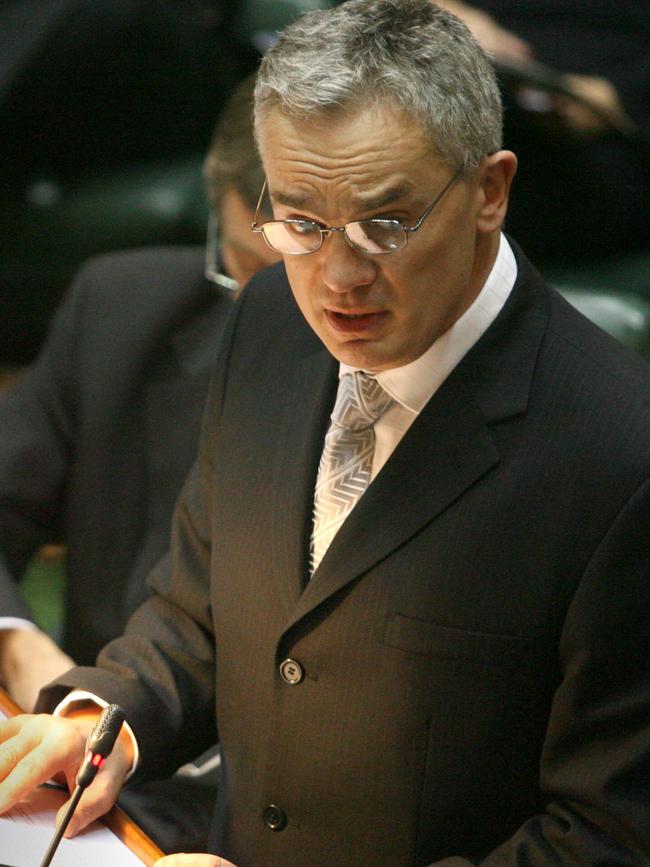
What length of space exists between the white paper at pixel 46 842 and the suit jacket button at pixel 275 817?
0.61ft

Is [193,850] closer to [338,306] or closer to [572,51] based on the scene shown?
[338,306]

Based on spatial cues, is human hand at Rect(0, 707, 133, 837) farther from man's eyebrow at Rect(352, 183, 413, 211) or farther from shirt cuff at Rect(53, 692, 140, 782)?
man's eyebrow at Rect(352, 183, 413, 211)

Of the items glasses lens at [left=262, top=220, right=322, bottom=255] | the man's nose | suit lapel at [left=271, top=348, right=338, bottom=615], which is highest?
glasses lens at [left=262, top=220, right=322, bottom=255]

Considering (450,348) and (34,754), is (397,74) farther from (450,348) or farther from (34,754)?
(34,754)

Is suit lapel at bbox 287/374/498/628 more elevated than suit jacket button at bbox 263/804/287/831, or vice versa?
suit lapel at bbox 287/374/498/628

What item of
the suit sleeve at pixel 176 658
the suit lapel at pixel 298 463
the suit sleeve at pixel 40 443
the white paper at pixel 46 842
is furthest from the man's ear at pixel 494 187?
Result: the suit sleeve at pixel 40 443

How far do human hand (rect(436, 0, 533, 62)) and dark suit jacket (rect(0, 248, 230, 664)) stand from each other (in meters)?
1.12

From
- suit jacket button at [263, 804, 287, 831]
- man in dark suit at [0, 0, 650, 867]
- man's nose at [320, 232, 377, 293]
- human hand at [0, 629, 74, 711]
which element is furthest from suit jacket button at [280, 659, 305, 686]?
human hand at [0, 629, 74, 711]

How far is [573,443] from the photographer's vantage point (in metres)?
1.21

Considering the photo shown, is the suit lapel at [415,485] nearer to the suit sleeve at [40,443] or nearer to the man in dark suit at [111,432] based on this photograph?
the man in dark suit at [111,432]

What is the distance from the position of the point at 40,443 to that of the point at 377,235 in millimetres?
1139

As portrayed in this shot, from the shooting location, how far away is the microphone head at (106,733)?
1200mm

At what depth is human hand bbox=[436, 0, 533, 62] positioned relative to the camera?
2.99m

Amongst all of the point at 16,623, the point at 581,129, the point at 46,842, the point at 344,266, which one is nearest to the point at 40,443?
the point at 16,623
